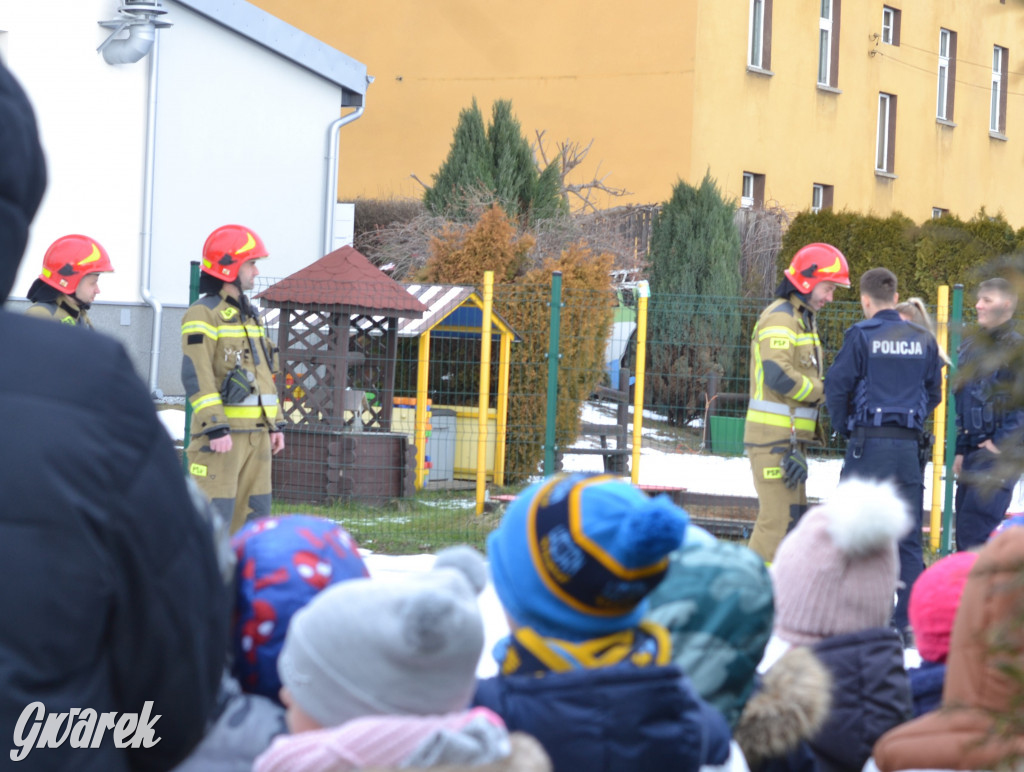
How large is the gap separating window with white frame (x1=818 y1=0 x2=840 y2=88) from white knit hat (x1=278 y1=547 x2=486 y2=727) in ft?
77.2

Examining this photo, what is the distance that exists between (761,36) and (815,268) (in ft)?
56.1

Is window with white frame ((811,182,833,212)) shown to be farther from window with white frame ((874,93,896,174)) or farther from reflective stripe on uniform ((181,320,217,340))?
reflective stripe on uniform ((181,320,217,340))

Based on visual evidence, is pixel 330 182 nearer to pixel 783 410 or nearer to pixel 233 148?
pixel 233 148

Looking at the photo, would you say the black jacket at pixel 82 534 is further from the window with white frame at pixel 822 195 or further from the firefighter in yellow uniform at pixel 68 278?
the window with white frame at pixel 822 195

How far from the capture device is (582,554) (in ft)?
7.36

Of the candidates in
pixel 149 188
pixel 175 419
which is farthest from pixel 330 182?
pixel 175 419

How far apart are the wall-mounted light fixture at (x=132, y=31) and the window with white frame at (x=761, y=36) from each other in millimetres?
11672

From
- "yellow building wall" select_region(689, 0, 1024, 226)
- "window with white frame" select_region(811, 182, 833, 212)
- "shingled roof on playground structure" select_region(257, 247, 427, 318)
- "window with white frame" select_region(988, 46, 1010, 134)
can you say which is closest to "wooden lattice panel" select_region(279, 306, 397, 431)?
"shingled roof on playground structure" select_region(257, 247, 427, 318)

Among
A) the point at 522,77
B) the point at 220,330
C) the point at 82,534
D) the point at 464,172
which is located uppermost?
the point at 522,77

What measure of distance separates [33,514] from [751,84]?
22.0 metres

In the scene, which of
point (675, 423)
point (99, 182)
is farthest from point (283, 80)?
point (675, 423)

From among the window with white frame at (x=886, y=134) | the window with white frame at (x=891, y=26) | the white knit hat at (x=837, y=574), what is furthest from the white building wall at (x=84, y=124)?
the window with white frame at (x=891, y=26)

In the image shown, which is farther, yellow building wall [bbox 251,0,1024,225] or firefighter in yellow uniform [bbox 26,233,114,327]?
yellow building wall [bbox 251,0,1024,225]

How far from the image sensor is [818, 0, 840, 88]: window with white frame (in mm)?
23719
